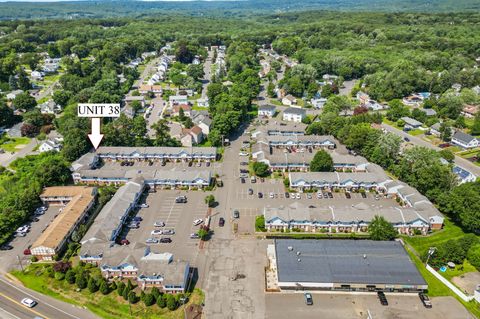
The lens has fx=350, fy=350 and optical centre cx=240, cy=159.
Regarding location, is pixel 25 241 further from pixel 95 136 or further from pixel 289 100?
pixel 289 100

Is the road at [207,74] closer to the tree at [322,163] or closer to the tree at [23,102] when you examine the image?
the tree at [23,102]

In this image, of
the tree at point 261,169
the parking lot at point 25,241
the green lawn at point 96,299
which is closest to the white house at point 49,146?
the parking lot at point 25,241

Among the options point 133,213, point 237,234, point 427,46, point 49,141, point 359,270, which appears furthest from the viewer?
point 427,46

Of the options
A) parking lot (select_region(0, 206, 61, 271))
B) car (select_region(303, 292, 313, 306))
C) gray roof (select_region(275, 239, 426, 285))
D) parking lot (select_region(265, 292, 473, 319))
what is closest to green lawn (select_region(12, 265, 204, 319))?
parking lot (select_region(0, 206, 61, 271))

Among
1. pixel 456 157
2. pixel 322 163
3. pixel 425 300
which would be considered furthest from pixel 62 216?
pixel 456 157

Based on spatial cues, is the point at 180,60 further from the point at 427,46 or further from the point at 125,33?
the point at 427,46

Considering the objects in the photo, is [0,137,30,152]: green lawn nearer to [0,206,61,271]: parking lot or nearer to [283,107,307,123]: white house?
[0,206,61,271]: parking lot

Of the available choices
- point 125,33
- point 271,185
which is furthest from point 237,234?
point 125,33
